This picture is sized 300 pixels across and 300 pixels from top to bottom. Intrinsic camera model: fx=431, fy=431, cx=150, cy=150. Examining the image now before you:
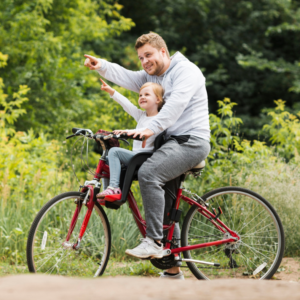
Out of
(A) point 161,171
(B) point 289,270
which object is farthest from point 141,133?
(B) point 289,270

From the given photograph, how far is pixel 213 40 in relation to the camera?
49.2 feet

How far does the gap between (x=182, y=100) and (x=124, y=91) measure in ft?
8.68

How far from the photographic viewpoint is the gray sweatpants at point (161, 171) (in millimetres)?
3014

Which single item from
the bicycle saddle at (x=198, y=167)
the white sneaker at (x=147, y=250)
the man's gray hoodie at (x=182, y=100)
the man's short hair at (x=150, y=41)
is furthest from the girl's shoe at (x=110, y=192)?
the man's short hair at (x=150, y=41)

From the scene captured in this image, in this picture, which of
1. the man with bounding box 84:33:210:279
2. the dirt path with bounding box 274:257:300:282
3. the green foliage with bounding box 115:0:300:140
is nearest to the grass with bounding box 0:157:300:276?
the dirt path with bounding box 274:257:300:282

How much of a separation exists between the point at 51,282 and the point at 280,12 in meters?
13.6

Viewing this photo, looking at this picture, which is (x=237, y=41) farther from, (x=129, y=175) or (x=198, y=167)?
(x=129, y=175)

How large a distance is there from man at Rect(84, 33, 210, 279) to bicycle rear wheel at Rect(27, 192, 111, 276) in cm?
43

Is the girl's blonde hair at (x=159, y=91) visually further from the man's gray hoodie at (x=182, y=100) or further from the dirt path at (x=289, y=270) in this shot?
the dirt path at (x=289, y=270)

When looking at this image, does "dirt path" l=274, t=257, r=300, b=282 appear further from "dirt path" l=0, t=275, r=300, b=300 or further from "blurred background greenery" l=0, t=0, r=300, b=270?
"dirt path" l=0, t=275, r=300, b=300

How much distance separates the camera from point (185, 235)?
11.1 feet

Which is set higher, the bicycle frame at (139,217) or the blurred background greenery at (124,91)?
the blurred background greenery at (124,91)

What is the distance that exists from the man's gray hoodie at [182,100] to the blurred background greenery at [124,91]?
139 cm

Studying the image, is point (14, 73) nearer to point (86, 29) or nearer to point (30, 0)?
point (30, 0)
